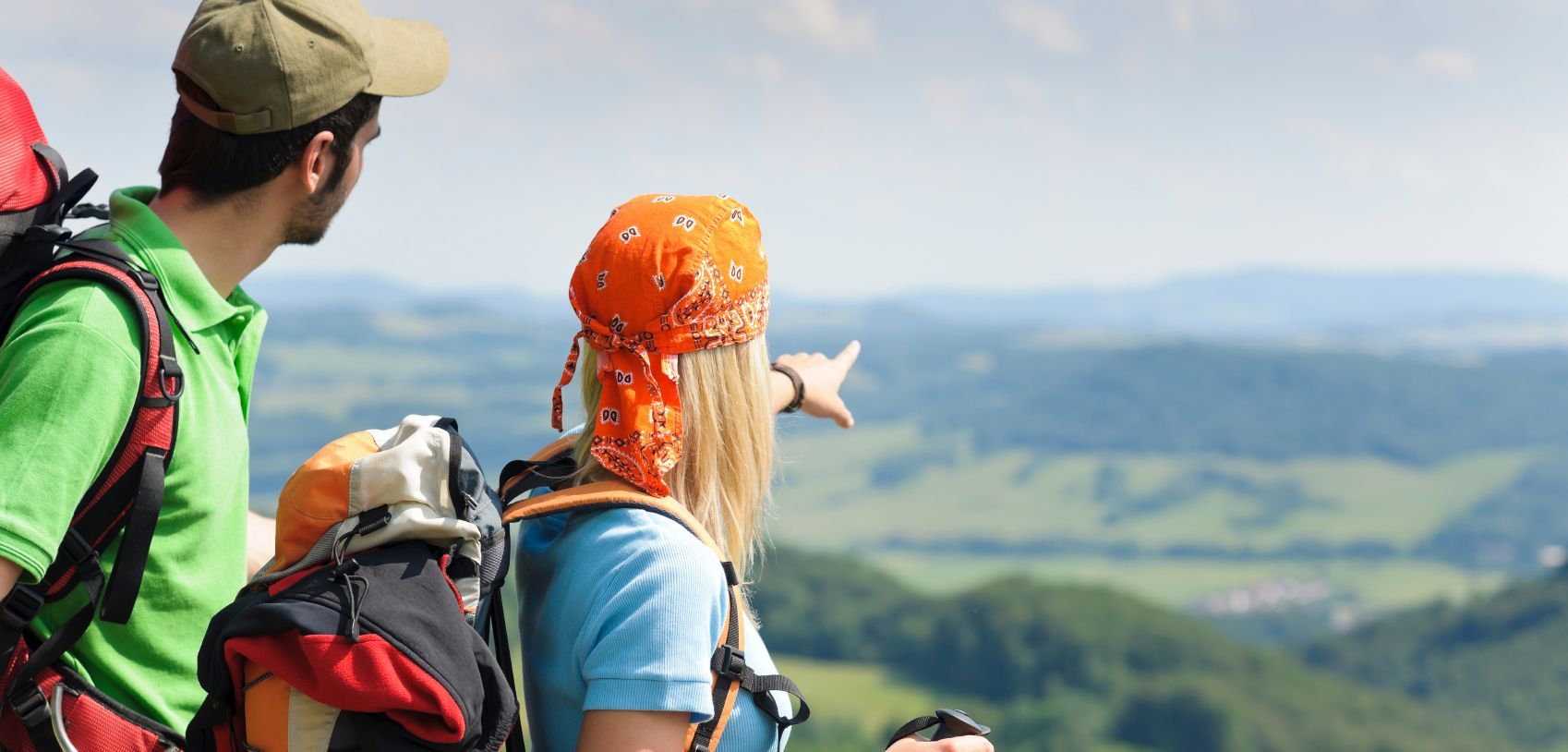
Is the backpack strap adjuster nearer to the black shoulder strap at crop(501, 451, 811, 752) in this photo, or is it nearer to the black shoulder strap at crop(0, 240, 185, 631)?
the black shoulder strap at crop(0, 240, 185, 631)

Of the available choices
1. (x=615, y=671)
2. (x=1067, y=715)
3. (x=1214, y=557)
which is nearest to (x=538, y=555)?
(x=615, y=671)

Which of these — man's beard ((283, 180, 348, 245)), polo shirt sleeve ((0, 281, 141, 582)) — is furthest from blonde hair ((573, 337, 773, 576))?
polo shirt sleeve ((0, 281, 141, 582))

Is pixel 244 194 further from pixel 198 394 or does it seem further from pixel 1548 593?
pixel 1548 593

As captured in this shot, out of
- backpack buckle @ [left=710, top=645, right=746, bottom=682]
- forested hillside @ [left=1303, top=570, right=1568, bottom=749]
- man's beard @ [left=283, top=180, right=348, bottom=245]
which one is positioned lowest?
forested hillside @ [left=1303, top=570, right=1568, bottom=749]

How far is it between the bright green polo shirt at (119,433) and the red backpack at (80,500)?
0.04 metres

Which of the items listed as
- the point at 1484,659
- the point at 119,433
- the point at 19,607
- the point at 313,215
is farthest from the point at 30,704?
the point at 1484,659

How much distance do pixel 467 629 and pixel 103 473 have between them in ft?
2.97

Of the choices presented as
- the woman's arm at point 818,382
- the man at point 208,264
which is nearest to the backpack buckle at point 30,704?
the man at point 208,264

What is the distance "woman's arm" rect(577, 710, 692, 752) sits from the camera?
252 cm

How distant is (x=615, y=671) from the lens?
254cm

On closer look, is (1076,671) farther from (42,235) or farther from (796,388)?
(42,235)

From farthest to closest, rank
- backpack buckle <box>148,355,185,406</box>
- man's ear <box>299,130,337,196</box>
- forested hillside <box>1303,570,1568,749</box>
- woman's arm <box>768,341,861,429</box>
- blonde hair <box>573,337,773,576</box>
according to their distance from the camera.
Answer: forested hillside <box>1303,570,1568,749</box> → woman's arm <box>768,341,861,429</box> → man's ear <box>299,130,337,196</box> → blonde hair <box>573,337,773,576</box> → backpack buckle <box>148,355,185,406</box>

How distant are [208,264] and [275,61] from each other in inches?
21.6

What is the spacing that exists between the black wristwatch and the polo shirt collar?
171 centimetres
